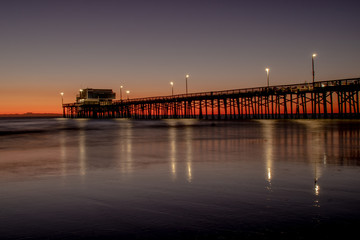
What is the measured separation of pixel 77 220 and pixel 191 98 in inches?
2499

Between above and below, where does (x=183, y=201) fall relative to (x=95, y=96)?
below

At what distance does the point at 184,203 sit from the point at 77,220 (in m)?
1.58

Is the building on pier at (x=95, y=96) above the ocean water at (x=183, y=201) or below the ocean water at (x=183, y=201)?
above

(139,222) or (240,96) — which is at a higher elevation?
(240,96)

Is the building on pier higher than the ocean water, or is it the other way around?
the building on pier

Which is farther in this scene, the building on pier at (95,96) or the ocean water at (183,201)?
the building on pier at (95,96)

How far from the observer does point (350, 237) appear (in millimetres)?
3422

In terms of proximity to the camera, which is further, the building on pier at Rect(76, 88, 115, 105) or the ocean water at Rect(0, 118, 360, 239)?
the building on pier at Rect(76, 88, 115, 105)

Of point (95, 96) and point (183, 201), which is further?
point (95, 96)

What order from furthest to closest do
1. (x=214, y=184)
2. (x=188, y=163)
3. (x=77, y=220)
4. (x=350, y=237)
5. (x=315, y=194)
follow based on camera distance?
1. (x=188, y=163)
2. (x=214, y=184)
3. (x=315, y=194)
4. (x=77, y=220)
5. (x=350, y=237)

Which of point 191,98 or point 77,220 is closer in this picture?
point 77,220

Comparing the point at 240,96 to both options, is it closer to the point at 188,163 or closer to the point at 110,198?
the point at 188,163


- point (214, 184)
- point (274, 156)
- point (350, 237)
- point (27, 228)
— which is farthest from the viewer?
point (274, 156)

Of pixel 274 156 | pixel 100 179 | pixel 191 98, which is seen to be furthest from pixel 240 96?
pixel 100 179
